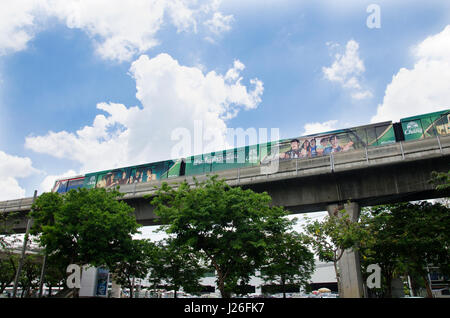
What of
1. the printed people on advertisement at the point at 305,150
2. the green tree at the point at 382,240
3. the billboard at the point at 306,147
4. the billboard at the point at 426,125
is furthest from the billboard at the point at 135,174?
the billboard at the point at 426,125

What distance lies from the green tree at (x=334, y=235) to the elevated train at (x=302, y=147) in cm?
561

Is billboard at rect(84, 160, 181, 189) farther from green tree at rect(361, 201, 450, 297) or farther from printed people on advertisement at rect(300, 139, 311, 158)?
green tree at rect(361, 201, 450, 297)

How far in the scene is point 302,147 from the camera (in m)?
24.6

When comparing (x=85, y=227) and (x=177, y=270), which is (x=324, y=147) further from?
(x=85, y=227)

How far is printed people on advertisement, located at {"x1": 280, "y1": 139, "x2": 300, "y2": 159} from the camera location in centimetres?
2458

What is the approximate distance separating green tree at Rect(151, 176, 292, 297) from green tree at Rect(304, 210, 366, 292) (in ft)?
5.69

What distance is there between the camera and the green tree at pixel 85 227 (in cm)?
1948

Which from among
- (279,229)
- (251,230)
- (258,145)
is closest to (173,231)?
(251,230)

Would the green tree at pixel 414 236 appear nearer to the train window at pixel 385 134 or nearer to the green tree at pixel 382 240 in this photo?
the green tree at pixel 382 240

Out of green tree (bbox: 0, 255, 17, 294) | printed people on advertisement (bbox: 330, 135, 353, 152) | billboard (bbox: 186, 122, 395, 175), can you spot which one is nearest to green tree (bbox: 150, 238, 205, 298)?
billboard (bbox: 186, 122, 395, 175)

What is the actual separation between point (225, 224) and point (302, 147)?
10.0 meters

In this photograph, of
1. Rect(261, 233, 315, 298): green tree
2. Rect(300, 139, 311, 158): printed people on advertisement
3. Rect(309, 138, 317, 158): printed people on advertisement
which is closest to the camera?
Rect(261, 233, 315, 298): green tree

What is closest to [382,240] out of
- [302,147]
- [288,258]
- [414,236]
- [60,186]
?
[414,236]
